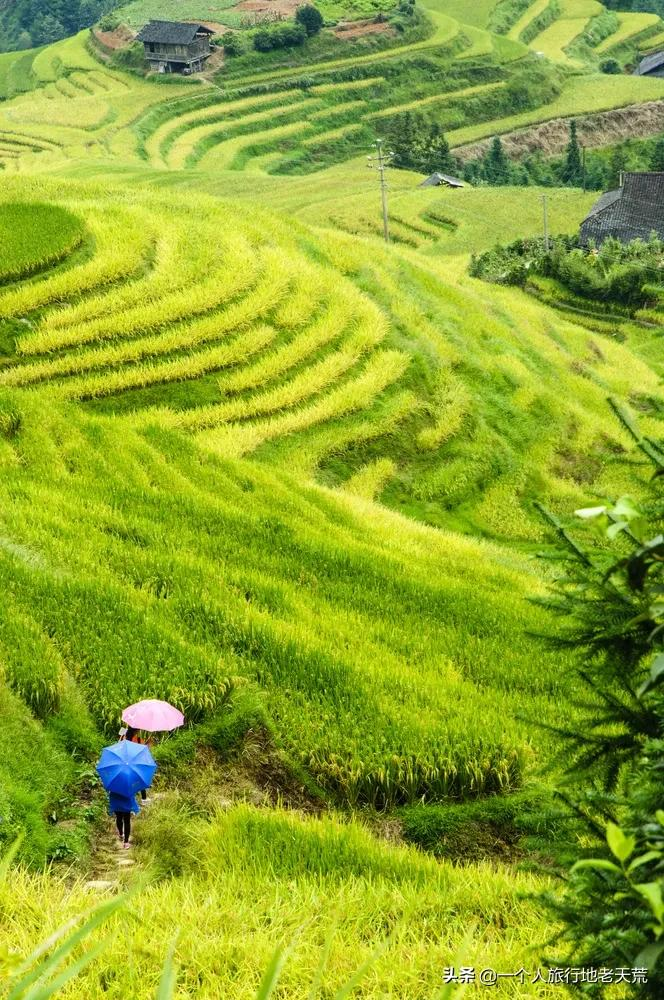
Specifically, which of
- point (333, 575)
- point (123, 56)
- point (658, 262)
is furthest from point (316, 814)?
point (123, 56)

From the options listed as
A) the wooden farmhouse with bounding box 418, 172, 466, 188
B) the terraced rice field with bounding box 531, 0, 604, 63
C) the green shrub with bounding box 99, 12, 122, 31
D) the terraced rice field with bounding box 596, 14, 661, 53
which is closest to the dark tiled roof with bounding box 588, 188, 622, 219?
the wooden farmhouse with bounding box 418, 172, 466, 188

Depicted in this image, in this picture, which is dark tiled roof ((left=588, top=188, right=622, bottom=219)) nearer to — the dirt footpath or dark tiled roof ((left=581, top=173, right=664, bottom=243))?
dark tiled roof ((left=581, top=173, right=664, bottom=243))

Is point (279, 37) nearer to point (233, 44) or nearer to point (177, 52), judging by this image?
point (233, 44)

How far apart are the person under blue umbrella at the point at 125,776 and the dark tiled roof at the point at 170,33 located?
94091 millimetres

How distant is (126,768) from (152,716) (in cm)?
79

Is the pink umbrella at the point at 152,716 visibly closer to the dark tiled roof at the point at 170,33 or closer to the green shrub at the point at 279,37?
the dark tiled roof at the point at 170,33

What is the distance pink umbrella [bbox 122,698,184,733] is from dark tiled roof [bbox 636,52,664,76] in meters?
110

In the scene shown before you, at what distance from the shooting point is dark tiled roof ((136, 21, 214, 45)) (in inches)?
3644

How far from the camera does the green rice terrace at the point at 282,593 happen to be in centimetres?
525

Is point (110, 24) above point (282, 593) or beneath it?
beneath

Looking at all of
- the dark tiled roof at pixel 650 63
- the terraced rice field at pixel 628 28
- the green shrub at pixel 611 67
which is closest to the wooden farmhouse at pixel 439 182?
the dark tiled roof at pixel 650 63

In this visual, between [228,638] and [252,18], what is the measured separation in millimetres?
107276

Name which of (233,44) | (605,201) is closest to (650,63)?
(233,44)

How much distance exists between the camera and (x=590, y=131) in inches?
3590
